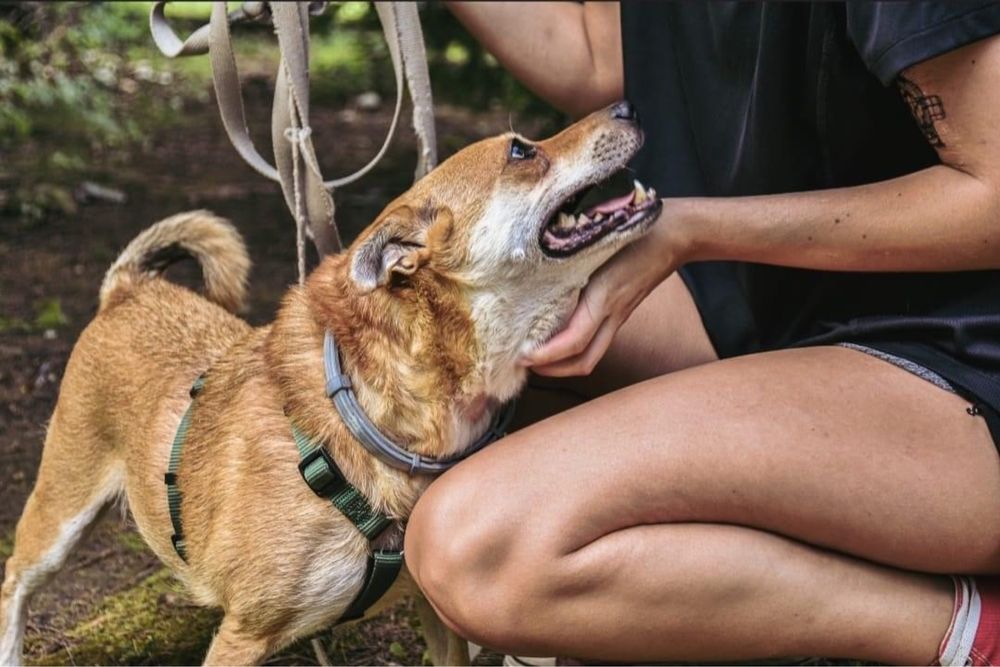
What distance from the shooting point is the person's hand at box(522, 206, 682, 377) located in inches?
93.7

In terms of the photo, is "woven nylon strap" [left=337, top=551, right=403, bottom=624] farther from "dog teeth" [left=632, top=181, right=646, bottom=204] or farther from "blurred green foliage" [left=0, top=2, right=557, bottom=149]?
"blurred green foliage" [left=0, top=2, right=557, bottom=149]

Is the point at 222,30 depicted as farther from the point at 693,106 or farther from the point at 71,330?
the point at 71,330

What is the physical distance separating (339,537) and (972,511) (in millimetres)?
1172

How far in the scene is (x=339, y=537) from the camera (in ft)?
7.93

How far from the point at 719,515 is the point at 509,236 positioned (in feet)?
2.23

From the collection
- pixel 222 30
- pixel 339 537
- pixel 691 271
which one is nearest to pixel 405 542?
pixel 339 537

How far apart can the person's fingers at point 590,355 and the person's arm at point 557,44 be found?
1010mm

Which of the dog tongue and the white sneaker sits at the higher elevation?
the dog tongue

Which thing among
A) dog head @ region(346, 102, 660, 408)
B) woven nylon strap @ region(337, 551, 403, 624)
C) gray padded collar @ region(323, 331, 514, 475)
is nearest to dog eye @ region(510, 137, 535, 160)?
dog head @ region(346, 102, 660, 408)

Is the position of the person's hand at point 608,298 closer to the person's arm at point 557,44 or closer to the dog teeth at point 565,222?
the dog teeth at point 565,222

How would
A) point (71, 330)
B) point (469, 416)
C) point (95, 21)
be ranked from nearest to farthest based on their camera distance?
point (469, 416)
point (71, 330)
point (95, 21)

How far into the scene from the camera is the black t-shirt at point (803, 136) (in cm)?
223

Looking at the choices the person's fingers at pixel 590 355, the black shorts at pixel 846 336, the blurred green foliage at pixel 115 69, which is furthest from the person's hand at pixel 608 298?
the blurred green foliage at pixel 115 69

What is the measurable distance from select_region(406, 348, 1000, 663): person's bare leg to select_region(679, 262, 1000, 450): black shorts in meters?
0.03
